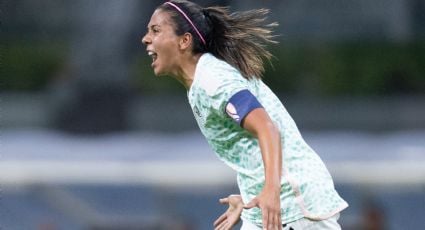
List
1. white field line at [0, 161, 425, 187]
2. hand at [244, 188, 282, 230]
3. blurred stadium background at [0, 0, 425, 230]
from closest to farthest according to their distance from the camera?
hand at [244, 188, 282, 230] → white field line at [0, 161, 425, 187] → blurred stadium background at [0, 0, 425, 230]

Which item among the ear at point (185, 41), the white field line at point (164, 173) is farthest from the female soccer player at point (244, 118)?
the white field line at point (164, 173)

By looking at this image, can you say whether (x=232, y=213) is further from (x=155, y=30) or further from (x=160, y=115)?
(x=160, y=115)

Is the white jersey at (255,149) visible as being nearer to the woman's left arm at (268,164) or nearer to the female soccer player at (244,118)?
the female soccer player at (244,118)

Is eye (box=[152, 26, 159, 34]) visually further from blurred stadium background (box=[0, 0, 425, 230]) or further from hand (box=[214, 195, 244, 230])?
blurred stadium background (box=[0, 0, 425, 230])

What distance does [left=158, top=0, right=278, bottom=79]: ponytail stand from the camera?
4.79 m

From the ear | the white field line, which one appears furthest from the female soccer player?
the white field line

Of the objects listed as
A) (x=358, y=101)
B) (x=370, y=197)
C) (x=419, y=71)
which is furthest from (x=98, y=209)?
(x=419, y=71)

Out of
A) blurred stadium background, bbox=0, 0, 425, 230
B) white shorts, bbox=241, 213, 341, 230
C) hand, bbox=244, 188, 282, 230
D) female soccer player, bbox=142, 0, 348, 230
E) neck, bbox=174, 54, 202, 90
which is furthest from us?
blurred stadium background, bbox=0, 0, 425, 230

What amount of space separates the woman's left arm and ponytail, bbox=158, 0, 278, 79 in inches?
14.8

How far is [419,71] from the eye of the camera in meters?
13.1

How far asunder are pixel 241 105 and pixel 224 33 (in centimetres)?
55

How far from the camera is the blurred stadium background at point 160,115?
914cm

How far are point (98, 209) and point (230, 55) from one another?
5.18m

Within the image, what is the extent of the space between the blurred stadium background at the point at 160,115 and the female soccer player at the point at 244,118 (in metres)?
3.84
